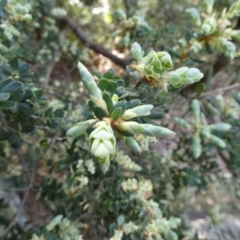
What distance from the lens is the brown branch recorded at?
64.9 inches

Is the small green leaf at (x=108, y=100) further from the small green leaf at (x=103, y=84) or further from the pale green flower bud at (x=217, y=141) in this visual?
the pale green flower bud at (x=217, y=141)

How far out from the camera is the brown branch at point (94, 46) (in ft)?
5.41

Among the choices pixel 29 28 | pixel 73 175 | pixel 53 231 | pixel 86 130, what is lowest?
pixel 53 231

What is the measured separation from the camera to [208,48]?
112 centimetres

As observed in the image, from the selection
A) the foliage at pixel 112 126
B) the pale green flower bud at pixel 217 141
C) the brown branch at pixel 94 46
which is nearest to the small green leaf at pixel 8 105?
the foliage at pixel 112 126

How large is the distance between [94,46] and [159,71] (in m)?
1.09

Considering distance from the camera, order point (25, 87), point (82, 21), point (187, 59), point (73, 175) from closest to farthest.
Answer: point (25, 87), point (73, 175), point (187, 59), point (82, 21)

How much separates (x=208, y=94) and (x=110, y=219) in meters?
0.55

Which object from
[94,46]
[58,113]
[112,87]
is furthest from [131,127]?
[94,46]

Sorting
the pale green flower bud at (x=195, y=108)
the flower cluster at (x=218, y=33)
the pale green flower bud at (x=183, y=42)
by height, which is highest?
the flower cluster at (x=218, y=33)

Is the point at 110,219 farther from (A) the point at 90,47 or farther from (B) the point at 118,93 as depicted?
→ (A) the point at 90,47

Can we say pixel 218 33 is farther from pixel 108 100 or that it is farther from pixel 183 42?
pixel 108 100

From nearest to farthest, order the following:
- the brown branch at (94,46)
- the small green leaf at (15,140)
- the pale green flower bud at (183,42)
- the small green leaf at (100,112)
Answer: the small green leaf at (100,112) < the small green leaf at (15,140) < the pale green flower bud at (183,42) < the brown branch at (94,46)

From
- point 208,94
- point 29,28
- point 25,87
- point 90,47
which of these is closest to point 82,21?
point 90,47
